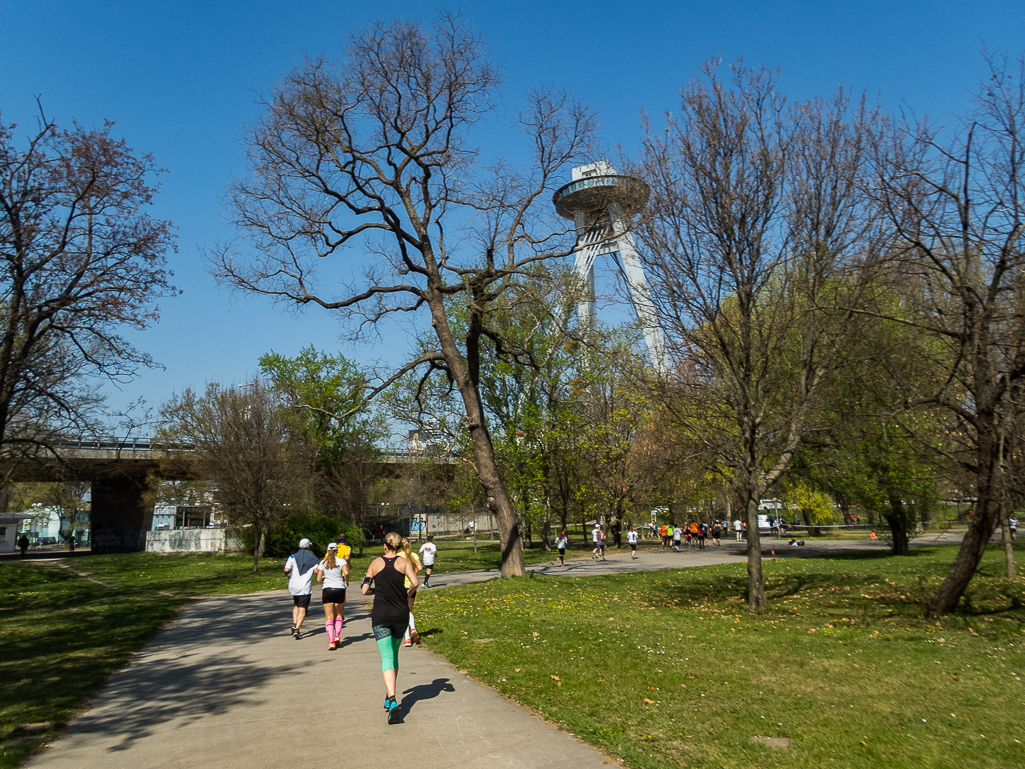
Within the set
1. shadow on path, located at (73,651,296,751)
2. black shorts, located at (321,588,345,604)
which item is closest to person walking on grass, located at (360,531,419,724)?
shadow on path, located at (73,651,296,751)

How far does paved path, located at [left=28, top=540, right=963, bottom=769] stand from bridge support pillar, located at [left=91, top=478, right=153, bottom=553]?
2066 inches

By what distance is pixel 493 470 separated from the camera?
17750 mm

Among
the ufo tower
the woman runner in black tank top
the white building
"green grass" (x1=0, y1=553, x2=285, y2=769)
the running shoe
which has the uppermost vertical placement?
the ufo tower

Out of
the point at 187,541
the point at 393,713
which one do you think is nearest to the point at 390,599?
the point at 393,713

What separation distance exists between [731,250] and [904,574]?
10.8 m

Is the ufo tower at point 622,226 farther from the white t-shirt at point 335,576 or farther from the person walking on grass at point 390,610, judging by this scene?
the person walking on grass at point 390,610

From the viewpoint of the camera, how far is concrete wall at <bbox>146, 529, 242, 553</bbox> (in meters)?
47.4

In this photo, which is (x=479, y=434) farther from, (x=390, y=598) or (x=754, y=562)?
(x=390, y=598)

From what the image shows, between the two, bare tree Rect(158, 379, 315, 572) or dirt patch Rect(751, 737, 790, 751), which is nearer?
dirt patch Rect(751, 737, 790, 751)

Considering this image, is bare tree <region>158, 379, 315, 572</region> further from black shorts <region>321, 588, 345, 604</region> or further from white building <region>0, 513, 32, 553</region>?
white building <region>0, 513, 32, 553</region>

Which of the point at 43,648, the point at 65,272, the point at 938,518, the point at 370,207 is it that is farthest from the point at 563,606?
the point at 938,518

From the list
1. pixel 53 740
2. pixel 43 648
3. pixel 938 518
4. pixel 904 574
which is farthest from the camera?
pixel 938 518

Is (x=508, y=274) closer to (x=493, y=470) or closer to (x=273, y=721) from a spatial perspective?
(x=493, y=470)

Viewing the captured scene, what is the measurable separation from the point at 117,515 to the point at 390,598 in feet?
197
